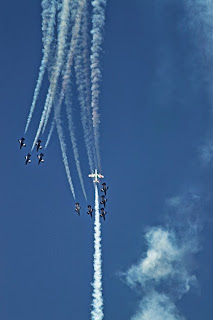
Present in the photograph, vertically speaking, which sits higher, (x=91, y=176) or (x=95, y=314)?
(x=91, y=176)

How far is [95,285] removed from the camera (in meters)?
92.1

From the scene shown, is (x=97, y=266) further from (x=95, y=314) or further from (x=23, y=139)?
(x=23, y=139)

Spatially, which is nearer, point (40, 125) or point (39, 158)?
point (40, 125)

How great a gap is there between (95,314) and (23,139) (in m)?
26.5

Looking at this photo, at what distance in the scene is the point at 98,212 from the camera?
90.1 m

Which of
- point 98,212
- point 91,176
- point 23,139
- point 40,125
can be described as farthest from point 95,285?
point 40,125

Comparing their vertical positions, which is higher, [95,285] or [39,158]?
[39,158]

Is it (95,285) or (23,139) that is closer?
(23,139)

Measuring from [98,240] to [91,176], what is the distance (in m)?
11.6

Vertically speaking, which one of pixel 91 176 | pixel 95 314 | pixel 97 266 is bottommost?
pixel 95 314

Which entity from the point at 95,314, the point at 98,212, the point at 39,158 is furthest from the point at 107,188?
the point at 95,314

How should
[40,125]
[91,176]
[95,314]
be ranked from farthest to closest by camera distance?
[95,314] → [91,176] → [40,125]

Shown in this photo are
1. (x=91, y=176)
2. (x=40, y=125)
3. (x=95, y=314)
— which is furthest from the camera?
(x=95, y=314)

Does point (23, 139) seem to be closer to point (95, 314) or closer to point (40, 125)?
point (40, 125)
